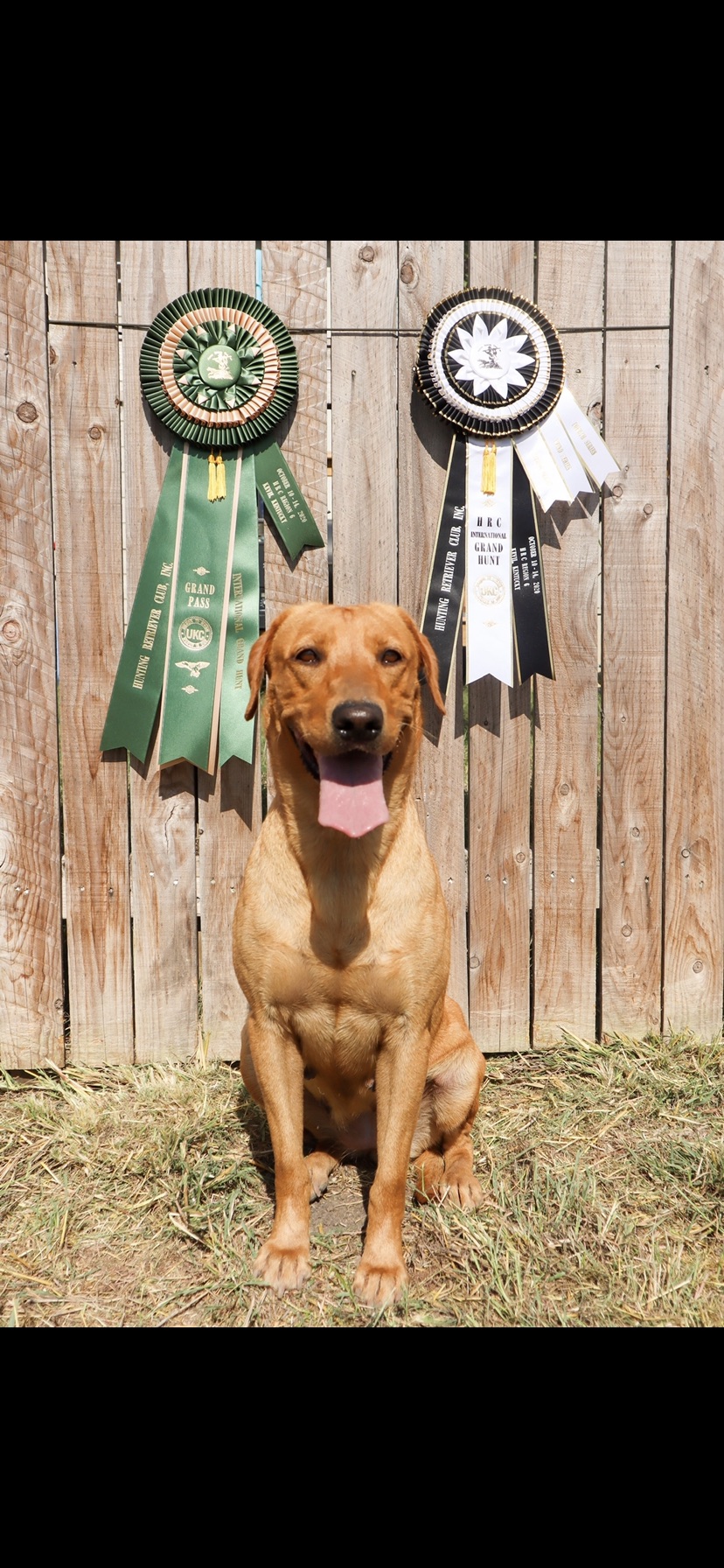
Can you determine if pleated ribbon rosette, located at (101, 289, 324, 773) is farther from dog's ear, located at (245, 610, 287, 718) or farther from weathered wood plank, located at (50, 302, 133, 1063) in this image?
dog's ear, located at (245, 610, 287, 718)

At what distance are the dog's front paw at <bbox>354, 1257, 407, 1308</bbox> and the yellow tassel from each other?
8.32ft

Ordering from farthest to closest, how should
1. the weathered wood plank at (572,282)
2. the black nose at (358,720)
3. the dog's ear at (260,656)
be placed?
the weathered wood plank at (572,282), the dog's ear at (260,656), the black nose at (358,720)

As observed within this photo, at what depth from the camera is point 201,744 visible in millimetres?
3359

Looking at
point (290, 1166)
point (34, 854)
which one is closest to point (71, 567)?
point (34, 854)

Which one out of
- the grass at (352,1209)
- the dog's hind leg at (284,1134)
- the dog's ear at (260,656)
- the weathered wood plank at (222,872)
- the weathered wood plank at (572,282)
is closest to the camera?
the grass at (352,1209)

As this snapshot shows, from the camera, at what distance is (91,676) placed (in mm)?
3375

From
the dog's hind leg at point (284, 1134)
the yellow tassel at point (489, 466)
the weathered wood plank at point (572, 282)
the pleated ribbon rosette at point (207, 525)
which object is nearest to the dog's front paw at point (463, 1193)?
the dog's hind leg at point (284, 1134)

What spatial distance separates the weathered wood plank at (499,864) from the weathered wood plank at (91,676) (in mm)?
1320

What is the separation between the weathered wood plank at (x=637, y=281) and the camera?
11.0 ft

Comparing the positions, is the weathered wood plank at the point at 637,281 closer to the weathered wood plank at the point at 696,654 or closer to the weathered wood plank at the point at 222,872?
the weathered wood plank at the point at 696,654

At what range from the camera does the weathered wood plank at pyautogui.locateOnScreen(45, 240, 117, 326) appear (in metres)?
3.23

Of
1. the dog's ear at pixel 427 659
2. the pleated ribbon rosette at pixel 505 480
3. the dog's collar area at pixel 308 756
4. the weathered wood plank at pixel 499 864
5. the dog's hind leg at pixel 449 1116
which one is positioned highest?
the pleated ribbon rosette at pixel 505 480

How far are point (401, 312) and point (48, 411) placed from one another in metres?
1.30

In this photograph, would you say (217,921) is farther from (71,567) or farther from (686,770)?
(686,770)
